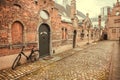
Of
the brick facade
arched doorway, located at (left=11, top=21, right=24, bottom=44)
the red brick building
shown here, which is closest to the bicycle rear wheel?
the red brick building

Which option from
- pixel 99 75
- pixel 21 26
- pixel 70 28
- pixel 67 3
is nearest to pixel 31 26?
pixel 21 26

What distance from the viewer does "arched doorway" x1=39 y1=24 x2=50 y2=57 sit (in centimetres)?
1293

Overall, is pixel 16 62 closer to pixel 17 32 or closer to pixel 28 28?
pixel 17 32

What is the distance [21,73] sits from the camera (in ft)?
26.9

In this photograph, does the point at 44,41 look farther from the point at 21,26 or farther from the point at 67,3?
the point at 67,3

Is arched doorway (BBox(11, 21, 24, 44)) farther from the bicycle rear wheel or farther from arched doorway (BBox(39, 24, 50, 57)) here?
arched doorway (BBox(39, 24, 50, 57))

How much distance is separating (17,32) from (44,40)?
3645 mm

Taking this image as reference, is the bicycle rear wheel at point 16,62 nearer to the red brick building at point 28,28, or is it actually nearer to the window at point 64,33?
the red brick building at point 28,28

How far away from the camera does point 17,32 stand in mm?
10266

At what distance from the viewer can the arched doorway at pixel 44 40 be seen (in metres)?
12.9

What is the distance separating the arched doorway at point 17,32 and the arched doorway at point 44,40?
2539mm

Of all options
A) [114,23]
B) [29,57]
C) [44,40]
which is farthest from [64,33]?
[114,23]

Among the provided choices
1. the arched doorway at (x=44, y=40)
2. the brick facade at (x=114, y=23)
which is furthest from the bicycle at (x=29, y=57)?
the brick facade at (x=114, y=23)

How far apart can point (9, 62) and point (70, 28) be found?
39.7 feet
